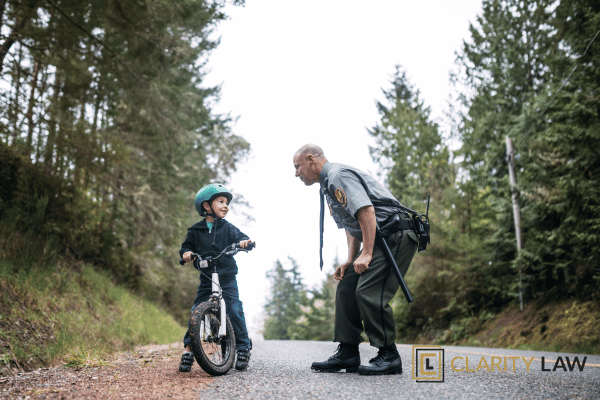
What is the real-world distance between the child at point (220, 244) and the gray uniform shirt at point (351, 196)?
888 mm

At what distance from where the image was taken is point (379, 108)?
3052 centimetres

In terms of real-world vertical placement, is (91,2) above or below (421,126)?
below

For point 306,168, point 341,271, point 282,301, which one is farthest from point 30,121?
point 282,301

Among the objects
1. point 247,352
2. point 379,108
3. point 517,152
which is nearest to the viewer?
point 247,352

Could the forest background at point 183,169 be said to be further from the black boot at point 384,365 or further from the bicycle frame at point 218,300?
the black boot at point 384,365

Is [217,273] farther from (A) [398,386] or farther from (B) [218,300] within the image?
(A) [398,386]

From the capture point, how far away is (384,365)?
3.49 metres

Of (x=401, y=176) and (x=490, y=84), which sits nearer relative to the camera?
(x=490, y=84)

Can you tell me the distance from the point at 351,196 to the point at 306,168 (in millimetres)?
624

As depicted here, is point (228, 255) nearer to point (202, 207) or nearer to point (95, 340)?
point (202, 207)

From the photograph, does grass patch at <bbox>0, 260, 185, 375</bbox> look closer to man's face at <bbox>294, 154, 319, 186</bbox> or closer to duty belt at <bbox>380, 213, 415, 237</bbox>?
man's face at <bbox>294, 154, 319, 186</bbox>

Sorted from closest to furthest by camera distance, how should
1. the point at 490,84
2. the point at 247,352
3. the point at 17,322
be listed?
the point at 247,352 → the point at 17,322 → the point at 490,84

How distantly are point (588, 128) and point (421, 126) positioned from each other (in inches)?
583

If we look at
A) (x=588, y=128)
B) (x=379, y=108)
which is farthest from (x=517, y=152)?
(x=379, y=108)
